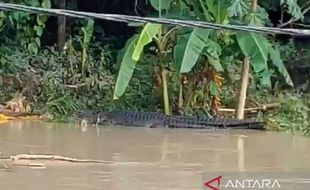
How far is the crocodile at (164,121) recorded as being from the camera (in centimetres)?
963

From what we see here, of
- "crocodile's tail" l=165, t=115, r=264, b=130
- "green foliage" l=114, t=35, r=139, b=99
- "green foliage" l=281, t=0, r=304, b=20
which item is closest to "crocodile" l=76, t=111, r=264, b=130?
"crocodile's tail" l=165, t=115, r=264, b=130

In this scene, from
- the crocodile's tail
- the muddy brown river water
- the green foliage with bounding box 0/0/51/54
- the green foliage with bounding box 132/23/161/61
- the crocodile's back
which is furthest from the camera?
the green foliage with bounding box 0/0/51/54

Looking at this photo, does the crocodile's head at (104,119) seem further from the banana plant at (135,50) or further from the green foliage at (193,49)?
the green foliage at (193,49)

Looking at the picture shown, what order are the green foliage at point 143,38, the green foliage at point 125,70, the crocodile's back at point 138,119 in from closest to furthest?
the green foliage at point 143,38 < the green foliage at point 125,70 < the crocodile's back at point 138,119

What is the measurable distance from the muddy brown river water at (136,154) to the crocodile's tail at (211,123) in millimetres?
206

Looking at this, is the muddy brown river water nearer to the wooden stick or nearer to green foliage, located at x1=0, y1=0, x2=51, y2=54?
the wooden stick

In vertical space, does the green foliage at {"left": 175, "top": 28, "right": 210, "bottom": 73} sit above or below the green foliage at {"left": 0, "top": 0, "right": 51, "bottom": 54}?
below

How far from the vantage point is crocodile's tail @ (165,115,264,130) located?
961 cm

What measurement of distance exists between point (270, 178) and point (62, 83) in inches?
224

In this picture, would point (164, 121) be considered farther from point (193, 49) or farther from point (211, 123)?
point (193, 49)

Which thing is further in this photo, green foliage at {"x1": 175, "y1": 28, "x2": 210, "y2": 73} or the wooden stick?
the wooden stick

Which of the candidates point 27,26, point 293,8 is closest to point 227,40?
point 293,8

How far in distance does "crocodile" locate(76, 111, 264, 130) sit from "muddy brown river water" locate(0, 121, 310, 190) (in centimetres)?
22

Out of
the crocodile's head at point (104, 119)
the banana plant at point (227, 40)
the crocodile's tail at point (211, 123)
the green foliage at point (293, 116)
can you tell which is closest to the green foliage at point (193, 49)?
the banana plant at point (227, 40)
